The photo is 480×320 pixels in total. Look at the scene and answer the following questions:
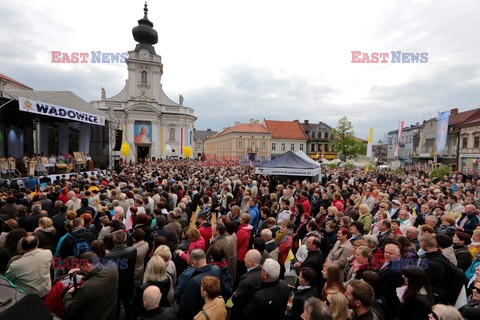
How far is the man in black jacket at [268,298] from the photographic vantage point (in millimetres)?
3000

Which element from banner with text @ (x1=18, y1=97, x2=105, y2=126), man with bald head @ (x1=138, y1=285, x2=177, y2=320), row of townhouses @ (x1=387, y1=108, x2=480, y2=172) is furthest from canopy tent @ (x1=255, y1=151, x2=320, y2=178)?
row of townhouses @ (x1=387, y1=108, x2=480, y2=172)

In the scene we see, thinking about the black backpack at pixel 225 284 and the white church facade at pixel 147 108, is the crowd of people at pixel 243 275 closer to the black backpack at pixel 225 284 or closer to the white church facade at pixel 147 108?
the black backpack at pixel 225 284

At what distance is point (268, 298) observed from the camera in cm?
301

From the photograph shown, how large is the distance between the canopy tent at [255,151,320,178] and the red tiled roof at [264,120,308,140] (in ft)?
154

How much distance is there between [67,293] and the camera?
119 inches

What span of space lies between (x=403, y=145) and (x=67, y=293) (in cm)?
6349

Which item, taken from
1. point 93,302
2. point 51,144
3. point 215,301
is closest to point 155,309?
point 215,301

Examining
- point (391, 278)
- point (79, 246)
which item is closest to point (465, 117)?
point (391, 278)

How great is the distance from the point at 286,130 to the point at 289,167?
163ft

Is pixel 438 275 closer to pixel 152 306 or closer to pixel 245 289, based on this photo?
pixel 245 289

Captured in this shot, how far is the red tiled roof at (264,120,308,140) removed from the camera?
60.9m

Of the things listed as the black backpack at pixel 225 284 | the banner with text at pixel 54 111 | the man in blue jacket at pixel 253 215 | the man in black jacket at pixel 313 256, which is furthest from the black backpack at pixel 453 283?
the banner with text at pixel 54 111

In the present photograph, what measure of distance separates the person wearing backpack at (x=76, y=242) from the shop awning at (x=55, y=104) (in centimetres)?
968

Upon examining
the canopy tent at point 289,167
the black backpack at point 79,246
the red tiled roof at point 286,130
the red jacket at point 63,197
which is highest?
the red tiled roof at point 286,130
